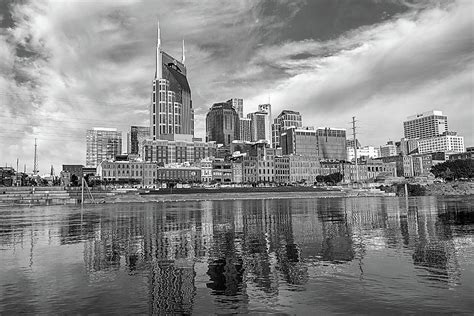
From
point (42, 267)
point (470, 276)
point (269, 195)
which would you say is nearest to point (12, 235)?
point (42, 267)

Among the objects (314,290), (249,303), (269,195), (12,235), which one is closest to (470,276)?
(314,290)

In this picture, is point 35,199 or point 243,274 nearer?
point 243,274

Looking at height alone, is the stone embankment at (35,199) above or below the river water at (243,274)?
above

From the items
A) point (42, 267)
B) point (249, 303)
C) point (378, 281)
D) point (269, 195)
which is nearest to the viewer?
point (249, 303)

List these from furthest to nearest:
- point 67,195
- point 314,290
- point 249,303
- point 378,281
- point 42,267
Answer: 1. point 67,195
2. point 42,267
3. point 378,281
4. point 314,290
5. point 249,303

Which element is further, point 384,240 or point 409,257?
point 384,240

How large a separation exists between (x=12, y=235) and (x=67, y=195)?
128m

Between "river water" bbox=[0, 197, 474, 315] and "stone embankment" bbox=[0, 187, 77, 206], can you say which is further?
"stone embankment" bbox=[0, 187, 77, 206]

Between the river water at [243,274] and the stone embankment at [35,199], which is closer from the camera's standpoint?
the river water at [243,274]

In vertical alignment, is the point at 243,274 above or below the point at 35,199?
below

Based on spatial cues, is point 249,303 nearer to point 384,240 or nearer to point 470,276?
point 470,276

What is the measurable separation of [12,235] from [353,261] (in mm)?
38649

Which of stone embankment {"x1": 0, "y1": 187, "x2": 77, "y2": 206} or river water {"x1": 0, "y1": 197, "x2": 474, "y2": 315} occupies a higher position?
stone embankment {"x1": 0, "y1": 187, "x2": 77, "y2": 206}

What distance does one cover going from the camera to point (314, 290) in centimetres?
1998
